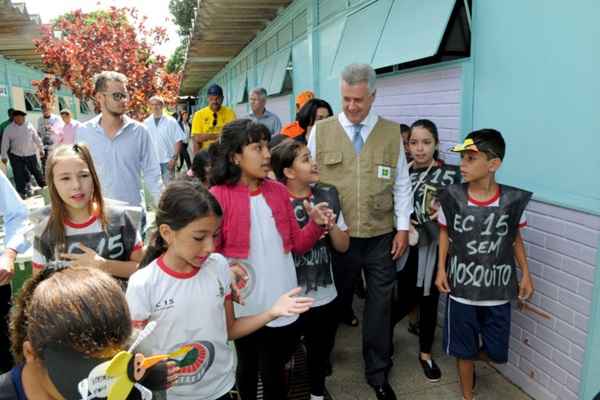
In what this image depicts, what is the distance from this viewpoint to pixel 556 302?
275 centimetres

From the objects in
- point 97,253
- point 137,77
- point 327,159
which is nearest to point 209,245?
point 97,253

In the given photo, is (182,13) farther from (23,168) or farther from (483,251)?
(483,251)

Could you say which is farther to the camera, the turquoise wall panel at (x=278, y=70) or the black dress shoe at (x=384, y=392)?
the turquoise wall panel at (x=278, y=70)

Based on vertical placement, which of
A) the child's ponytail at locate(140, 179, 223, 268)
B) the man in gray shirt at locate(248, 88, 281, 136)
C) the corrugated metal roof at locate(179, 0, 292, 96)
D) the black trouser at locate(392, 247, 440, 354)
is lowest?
the black trouser at locate(392, 247, 440, 354)

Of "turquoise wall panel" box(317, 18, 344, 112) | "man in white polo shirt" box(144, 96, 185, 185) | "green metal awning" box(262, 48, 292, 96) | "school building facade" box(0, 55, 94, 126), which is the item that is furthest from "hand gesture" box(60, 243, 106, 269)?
"school building facade" box(0, 55, 94, 126)

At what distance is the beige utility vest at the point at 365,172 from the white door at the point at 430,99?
2.88ft

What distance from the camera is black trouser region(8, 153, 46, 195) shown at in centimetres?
1063

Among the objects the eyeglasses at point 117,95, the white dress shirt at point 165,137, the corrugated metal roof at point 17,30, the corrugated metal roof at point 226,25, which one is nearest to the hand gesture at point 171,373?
the eyeglasses at point 117,95

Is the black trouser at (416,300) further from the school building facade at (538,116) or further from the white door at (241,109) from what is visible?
the white door at (241,109)

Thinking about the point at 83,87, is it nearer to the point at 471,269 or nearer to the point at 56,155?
the point at 56,155

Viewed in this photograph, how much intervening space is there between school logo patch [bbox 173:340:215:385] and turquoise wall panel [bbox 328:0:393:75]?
10.8ft

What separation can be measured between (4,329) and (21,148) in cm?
915

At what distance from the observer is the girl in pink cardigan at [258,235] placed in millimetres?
2318

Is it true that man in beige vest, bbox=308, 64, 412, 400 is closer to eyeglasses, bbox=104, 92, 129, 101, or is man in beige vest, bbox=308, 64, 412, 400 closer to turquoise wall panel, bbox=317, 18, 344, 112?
eyeglasses, bbox=104, 92, 129, 101
